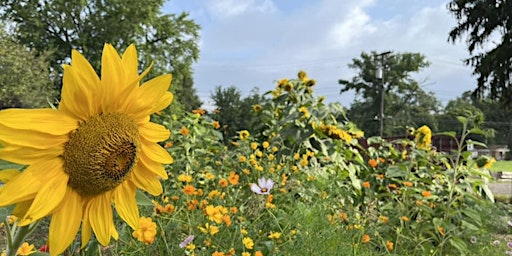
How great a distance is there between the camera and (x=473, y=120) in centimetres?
284

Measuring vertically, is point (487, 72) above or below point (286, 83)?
above

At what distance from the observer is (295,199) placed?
2205 millimetres

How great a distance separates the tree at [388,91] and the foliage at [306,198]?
103 ft

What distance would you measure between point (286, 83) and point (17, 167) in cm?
333

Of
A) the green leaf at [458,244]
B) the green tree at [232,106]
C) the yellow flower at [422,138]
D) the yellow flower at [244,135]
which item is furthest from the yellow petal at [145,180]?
the green tree at [232,106]

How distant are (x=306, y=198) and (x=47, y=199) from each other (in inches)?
72.2

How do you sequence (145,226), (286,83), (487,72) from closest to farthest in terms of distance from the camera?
1. (145,226)
2. (286,83)
3. (487,72)

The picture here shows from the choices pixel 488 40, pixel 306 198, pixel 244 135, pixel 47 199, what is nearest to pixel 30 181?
pixel 47 199

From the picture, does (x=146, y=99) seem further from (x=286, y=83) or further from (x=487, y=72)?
(x=487, y=72)

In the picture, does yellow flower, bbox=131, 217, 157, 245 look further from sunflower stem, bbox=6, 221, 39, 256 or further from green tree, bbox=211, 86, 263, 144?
green tree, bbox=211, 86, 263, 144

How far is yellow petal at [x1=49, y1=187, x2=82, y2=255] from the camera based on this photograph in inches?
17.2

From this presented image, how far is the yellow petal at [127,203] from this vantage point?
517 mm

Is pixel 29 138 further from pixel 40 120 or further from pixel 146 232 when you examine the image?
pixel 146 232

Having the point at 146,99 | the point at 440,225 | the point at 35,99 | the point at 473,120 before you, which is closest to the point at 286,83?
the point at 473,120
